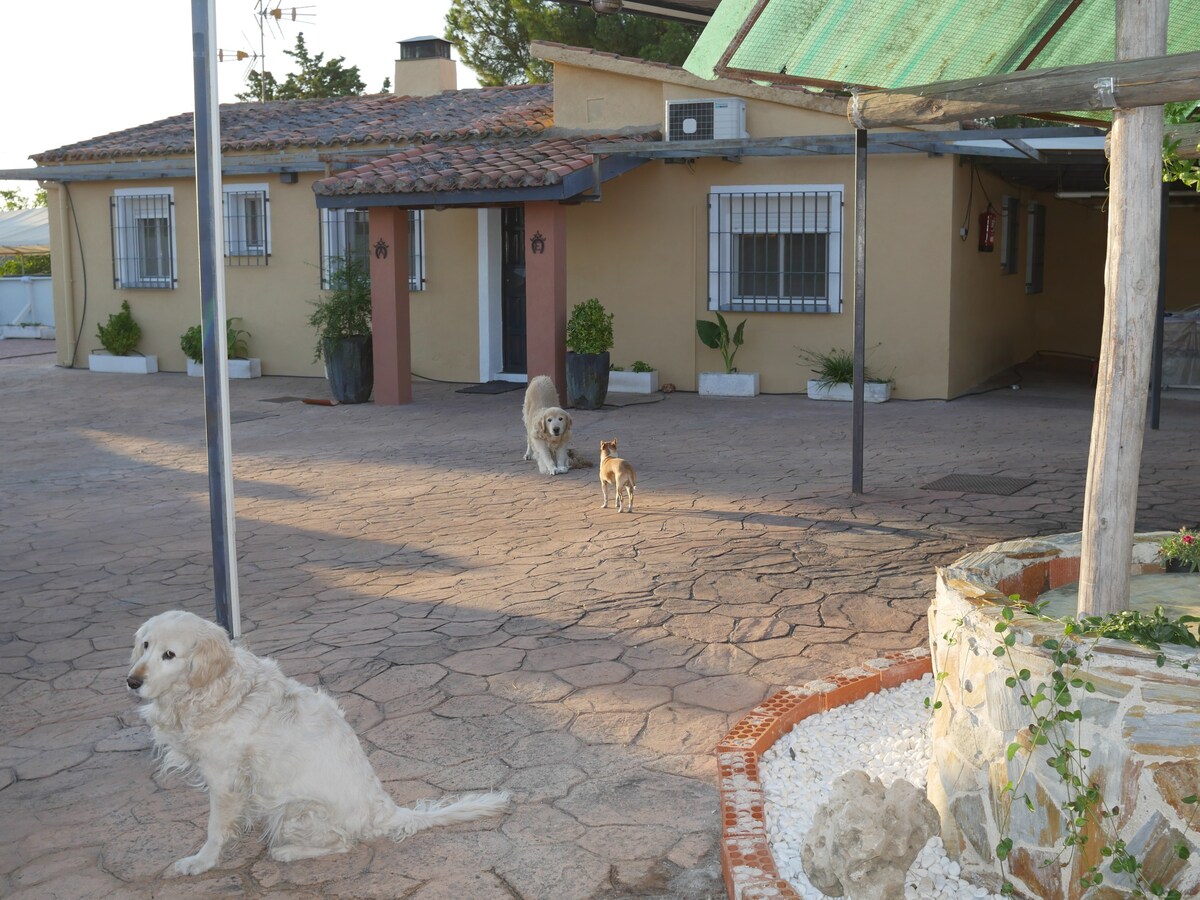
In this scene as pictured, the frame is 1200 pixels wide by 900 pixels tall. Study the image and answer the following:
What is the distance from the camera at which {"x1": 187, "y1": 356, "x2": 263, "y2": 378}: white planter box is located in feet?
57.7

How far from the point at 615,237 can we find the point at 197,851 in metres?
12.8

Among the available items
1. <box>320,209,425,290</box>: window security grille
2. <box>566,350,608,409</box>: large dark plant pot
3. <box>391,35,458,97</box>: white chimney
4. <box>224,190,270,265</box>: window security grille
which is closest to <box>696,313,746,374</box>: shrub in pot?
<box>566,350,608,409</box>: large dark plant pot

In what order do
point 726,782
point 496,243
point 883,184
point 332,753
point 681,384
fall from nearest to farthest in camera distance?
point 332,753 → point 726,782 → point 883,184 → point 681,384 → point 496,243

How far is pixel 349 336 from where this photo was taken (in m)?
15.0

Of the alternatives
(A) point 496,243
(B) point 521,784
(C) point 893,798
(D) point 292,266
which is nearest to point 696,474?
(B) point 521,784

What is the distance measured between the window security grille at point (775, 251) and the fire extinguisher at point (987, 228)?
2.02m

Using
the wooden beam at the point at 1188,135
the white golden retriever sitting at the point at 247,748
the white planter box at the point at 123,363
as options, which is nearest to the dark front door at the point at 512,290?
the white planter box at the point at 123,363

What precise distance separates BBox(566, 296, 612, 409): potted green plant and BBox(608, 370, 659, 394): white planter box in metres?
1.39

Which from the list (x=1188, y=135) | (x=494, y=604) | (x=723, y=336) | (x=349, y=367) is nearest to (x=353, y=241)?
(x=349, y=367)

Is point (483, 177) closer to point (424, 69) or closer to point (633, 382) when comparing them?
point (633, 382)

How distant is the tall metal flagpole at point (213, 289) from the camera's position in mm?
4816

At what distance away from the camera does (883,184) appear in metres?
14.2

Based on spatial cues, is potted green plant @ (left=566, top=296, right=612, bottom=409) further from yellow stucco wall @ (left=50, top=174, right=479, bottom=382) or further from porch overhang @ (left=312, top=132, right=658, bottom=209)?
yellow stucco wall @ (left=50, top=174, right=479, bottom=382)

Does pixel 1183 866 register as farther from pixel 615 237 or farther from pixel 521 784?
pixel 615 237
